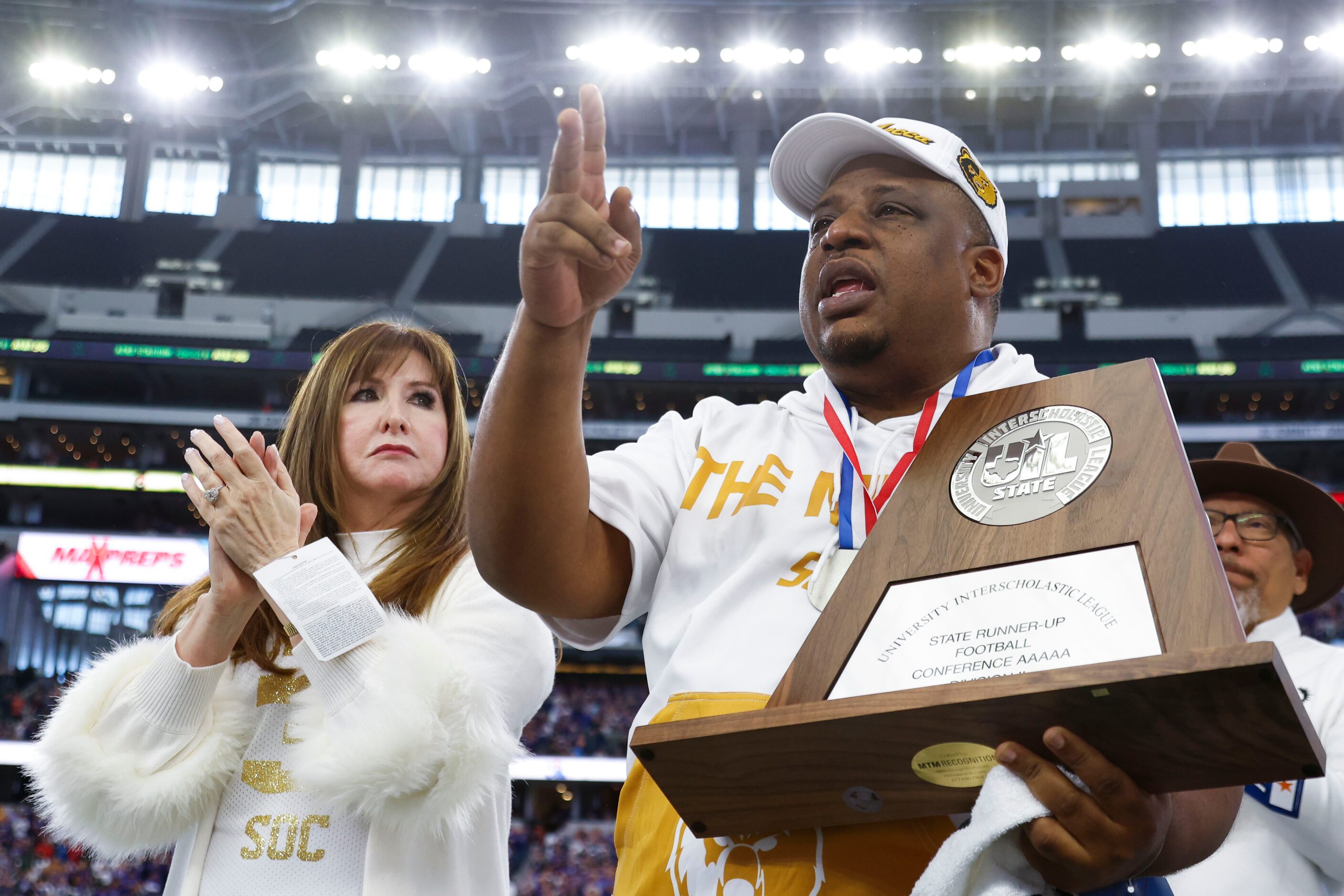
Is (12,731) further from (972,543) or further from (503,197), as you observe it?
(972,543)

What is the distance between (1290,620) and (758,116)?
996 inches

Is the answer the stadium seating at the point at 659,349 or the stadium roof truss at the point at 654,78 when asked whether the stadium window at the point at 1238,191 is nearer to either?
the stadium roof truss at the point at 654,78

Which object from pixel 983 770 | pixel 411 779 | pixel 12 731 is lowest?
pixel 12 731

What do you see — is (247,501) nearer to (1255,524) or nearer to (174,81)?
(1255,524)

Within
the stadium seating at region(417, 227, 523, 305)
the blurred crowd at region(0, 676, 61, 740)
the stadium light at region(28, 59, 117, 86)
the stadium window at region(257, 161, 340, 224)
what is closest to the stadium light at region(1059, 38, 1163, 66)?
the stadium seating at region(417, 227, 523, 305)

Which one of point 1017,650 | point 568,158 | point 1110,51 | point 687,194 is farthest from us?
point 687,194

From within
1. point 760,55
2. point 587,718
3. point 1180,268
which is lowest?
point 587,718

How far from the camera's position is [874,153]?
1764 mm

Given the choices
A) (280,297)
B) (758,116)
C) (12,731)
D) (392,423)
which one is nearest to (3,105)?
(280,297)

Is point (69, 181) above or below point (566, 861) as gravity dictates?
above

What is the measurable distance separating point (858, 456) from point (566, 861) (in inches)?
631

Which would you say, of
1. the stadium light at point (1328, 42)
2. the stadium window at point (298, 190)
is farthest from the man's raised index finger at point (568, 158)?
the stadium window at point (298, 190)

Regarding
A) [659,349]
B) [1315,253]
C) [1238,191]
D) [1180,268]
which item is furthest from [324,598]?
[1238,191]

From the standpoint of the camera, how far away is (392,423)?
2.28m
